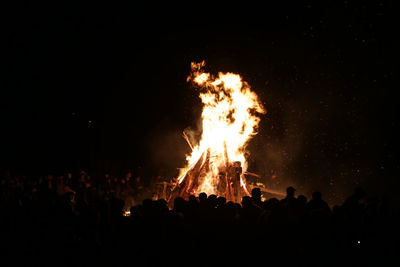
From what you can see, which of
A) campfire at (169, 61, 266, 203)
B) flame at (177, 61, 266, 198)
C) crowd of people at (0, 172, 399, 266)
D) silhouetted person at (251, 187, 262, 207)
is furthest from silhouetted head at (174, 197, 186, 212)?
flame at (177, 61, 266, 198)

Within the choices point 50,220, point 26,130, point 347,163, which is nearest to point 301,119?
point 347,163

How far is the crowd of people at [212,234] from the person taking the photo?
4477 millimetres

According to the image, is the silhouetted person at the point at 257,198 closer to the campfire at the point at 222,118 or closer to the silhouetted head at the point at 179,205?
the silhouetted head at the point at 179,205

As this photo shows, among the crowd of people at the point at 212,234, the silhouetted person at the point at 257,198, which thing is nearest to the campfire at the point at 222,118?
the silhouetted person at the point at 257,198

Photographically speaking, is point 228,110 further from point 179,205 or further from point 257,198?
point 179,205

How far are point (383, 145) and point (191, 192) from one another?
1029cm

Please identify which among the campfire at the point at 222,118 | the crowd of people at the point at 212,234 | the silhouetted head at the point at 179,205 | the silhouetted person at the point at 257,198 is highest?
the campfire at the point at 222,118

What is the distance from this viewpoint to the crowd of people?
4.48 m

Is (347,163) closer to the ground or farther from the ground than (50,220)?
farther from the ground

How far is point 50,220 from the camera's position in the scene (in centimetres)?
546

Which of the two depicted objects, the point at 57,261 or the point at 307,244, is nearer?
the point at 307,244

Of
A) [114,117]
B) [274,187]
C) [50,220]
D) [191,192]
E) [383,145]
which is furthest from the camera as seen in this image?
[114,117]

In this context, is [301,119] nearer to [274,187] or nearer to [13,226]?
[274,187]

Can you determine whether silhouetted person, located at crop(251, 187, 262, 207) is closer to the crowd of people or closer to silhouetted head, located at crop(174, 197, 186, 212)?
the crowd of people
